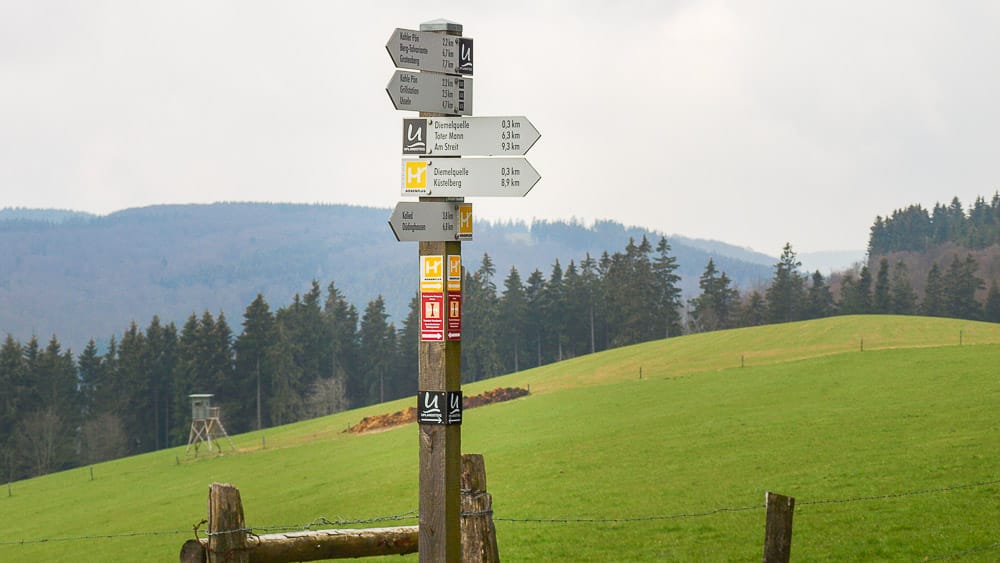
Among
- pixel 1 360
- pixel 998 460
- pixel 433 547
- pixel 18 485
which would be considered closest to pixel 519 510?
pixel 998 460

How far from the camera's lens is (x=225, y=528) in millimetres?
10219

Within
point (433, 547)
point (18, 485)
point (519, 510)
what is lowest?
point (18, 485)

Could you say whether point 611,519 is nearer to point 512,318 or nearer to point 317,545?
point 317,545

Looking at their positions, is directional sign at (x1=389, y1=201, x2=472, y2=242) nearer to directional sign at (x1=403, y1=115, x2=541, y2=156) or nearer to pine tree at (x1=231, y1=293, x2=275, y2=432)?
directional sign at (x1=403, y1=115, x2=541, y2=156)

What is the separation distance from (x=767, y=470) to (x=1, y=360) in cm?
10854

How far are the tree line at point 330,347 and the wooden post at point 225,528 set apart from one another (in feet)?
376

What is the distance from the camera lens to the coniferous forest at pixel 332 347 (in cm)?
12244

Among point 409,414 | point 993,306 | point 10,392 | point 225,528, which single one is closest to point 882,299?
point 993,306

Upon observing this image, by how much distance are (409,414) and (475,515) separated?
68747 millimetres

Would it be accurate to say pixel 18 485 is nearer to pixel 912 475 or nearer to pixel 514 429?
pixel 514 429

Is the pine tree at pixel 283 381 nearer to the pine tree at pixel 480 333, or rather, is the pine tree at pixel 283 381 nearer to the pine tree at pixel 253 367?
the pine tree at pixel 253 367

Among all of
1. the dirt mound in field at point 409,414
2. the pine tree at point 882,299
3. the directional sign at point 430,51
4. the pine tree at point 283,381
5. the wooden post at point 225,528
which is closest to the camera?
the directional sign at point 430,51

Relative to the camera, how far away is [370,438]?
2746 inches

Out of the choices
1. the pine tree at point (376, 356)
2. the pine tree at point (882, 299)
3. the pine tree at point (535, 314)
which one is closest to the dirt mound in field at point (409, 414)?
the pine tree at point (535, 314)
